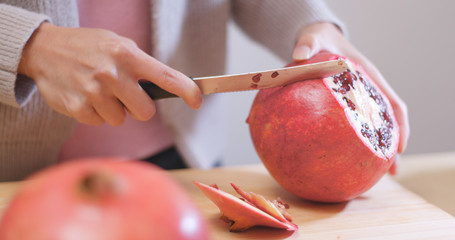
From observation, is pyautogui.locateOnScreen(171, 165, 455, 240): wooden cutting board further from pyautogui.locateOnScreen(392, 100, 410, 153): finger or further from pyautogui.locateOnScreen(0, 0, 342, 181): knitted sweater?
pyautogui.locateOnScreen(0, 0, 342, 181): knitted sweater

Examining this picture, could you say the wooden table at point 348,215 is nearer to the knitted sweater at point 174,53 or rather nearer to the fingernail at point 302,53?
the knitted sweater at point 174,53

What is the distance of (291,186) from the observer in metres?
0.81

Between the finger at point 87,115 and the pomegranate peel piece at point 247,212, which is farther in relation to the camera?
the finger at point 87,115

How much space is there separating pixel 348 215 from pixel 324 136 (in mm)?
187

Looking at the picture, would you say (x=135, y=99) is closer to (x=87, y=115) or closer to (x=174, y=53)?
(x=87, y=115)

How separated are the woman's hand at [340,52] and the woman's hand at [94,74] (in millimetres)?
288

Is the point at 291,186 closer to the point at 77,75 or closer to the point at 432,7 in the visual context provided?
the point at 77,75

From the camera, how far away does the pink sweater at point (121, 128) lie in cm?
103

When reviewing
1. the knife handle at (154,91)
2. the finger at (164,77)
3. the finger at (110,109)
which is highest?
the finger at (164,77)

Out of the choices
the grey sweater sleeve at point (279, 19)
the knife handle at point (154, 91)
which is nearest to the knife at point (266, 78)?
the knife handle at point (154, 91)

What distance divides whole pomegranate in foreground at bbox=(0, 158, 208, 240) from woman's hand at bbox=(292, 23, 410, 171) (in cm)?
61

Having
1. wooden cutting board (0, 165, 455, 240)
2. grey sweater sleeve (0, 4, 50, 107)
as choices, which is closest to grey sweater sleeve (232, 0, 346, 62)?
wooden cutting board (0, 165, 455, 240)

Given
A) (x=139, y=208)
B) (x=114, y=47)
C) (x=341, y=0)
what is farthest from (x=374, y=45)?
(x=139, y=208)

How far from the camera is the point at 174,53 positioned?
1136mm
